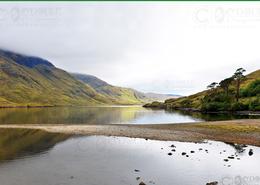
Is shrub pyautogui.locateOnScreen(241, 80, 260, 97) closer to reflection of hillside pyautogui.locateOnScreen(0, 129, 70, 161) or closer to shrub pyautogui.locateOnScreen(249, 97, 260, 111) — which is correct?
shrub pyautogui.locateOnScreen(249, 97, 260, 111)

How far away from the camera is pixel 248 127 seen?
76.9m

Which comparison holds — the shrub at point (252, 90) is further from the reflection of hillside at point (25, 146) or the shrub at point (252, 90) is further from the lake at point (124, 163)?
the reflection of hillside at point (25, 146)

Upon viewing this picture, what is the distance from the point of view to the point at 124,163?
137 ft

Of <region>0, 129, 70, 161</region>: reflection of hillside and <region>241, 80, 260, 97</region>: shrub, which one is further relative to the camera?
<region>241, 80, 260, 97</region>: shrub

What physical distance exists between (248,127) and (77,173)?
195 ft

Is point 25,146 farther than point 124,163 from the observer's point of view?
Yes

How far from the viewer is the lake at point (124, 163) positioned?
3284 centimetres

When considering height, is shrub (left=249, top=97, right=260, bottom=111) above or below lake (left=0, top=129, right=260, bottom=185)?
above

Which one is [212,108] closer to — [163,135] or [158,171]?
[163,135]

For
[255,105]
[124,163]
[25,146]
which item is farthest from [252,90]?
[25,146]

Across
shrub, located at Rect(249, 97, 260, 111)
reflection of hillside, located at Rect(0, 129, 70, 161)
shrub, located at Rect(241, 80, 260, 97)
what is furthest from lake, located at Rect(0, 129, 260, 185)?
shrub, located at Rect(241, 80, 260, 97)

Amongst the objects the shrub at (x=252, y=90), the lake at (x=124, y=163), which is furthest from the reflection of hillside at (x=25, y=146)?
the shrub at (x=252, y=90)

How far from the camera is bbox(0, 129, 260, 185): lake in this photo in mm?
32844

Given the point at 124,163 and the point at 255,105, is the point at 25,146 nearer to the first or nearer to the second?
the point at 124,163
